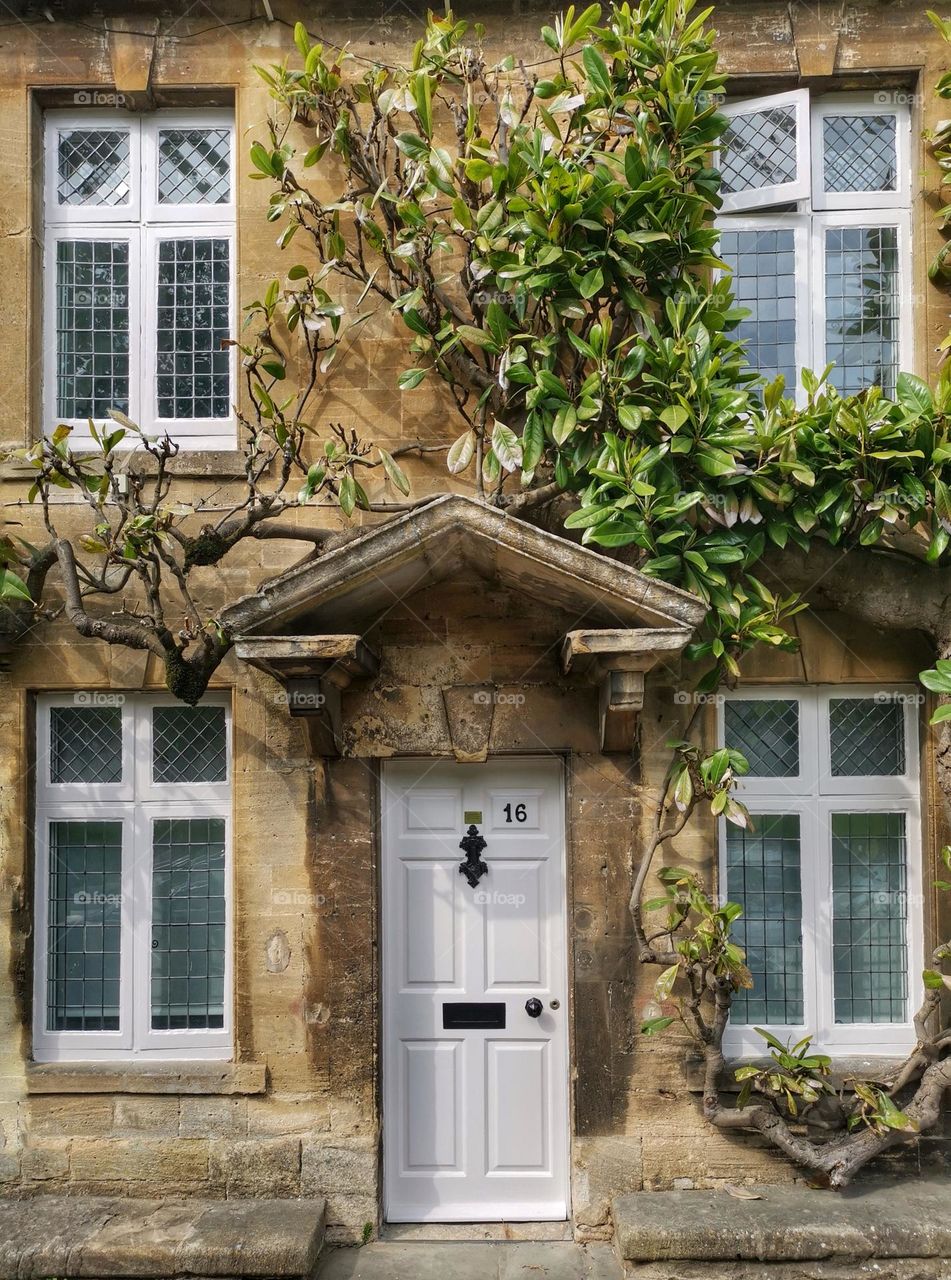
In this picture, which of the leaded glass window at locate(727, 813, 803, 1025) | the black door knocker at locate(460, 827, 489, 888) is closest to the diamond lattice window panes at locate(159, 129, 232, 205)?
the black door knocker at locate(460, 827, 489, 888)

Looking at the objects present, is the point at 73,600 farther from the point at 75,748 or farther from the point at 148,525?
the point at 75,748

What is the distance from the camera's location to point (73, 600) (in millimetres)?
4844

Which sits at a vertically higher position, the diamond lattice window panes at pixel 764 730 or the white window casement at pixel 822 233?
the white window casement at pixel 822 233

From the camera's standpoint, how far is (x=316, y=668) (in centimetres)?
469

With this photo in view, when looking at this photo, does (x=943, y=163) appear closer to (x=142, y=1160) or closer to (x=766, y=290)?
(x=766, y=290)

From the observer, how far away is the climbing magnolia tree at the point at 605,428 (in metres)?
4.80

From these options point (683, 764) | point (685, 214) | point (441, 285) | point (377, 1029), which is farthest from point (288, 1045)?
point (685, 214)

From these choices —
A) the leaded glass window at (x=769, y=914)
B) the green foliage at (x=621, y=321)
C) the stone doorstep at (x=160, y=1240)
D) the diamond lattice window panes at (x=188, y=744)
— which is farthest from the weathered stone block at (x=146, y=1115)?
the green foliage at (x=621, y=321)

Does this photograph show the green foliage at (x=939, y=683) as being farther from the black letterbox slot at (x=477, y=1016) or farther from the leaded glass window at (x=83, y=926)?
the leaded glass window at (x=83, y=926)

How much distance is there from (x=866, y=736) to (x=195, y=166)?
198 inches

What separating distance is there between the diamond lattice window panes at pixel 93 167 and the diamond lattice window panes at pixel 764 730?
458 cm

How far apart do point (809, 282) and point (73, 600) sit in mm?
4380

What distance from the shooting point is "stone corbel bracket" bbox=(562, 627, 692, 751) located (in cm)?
452

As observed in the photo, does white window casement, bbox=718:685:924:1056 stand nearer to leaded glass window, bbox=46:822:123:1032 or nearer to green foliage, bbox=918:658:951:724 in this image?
green foliage, bbox=918:658:951:724
